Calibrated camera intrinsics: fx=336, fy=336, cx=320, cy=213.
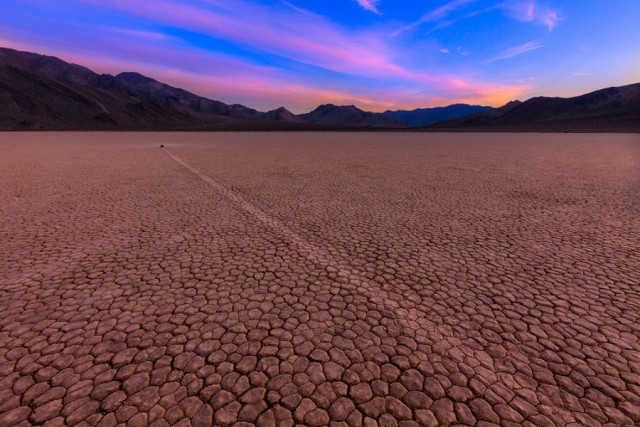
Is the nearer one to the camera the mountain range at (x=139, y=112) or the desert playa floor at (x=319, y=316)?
the desert playa floor at (x=319, y=316)

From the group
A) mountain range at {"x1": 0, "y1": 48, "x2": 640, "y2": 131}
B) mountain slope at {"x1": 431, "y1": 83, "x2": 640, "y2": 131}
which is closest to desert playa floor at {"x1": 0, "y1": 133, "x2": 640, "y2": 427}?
mountain range at {"x1": 0, "y1": 48, "x2": 640, "y2": 131}

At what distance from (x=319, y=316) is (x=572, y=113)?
149466 millimetres

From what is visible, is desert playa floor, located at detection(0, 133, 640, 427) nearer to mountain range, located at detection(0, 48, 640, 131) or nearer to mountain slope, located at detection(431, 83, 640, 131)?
mountain range, located at detection(0, 48, 640, 131)

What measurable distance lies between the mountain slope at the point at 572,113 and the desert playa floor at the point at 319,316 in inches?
3832

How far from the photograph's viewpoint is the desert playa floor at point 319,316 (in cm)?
234

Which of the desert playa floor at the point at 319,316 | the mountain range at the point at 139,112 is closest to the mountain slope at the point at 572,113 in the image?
the mountain range at the point at 139,112

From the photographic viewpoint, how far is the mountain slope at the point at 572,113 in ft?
288

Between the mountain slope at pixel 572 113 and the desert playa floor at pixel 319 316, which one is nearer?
the desert playa floor at pixel 319 316

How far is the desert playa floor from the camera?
2338 mm

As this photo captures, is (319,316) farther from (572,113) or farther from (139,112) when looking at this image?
(572,113)

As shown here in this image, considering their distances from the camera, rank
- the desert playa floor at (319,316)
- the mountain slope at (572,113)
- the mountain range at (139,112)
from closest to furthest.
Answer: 1. the desert playa floor at (319,316)
2. the mountain range at (139,112)
3. the mountain slope at (572,113)

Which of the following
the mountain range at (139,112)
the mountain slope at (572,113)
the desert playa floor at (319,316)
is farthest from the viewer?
the mountain slope at (572,113)

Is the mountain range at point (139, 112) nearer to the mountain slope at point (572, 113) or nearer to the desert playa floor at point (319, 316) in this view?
the mountain slope at point (572, 113)

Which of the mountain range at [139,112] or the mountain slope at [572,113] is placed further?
the mountain slope at [572,113]
